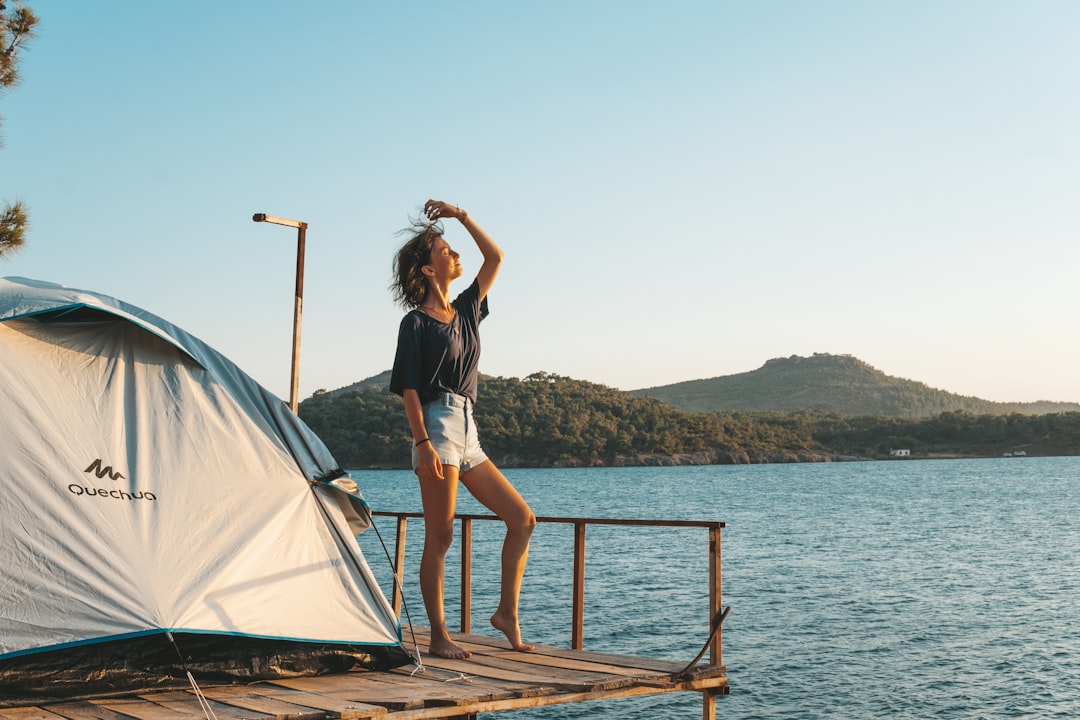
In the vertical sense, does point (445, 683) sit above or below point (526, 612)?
above

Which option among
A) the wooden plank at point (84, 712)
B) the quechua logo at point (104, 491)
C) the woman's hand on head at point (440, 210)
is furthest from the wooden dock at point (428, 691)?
the woman's hand on head at point (440, 210)

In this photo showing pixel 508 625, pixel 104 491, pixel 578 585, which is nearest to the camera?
pixel 104 491

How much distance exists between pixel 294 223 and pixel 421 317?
2938 mm

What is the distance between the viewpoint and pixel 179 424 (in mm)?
5652

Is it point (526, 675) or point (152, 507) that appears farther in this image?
point (526, 675)

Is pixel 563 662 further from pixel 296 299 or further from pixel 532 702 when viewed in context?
pixel 296 299

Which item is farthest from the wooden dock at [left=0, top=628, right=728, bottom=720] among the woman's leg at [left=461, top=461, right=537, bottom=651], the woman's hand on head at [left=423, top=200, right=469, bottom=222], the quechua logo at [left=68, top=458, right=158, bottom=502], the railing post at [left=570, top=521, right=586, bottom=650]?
the woman's hand on head at [left=423, top=200, right=469, bottom=222]

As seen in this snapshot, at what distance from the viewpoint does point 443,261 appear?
5.71 m

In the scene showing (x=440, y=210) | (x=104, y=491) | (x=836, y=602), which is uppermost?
(x=440, y=210)

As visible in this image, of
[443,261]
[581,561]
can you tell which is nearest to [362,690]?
[443,261]

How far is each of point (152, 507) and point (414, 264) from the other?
186 centimetres

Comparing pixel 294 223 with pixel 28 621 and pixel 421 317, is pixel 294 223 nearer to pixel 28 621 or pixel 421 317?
pixel 421 317

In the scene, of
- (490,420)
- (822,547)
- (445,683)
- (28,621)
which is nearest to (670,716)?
(445,683)

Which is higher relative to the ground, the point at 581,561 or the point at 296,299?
the point at 296,299
